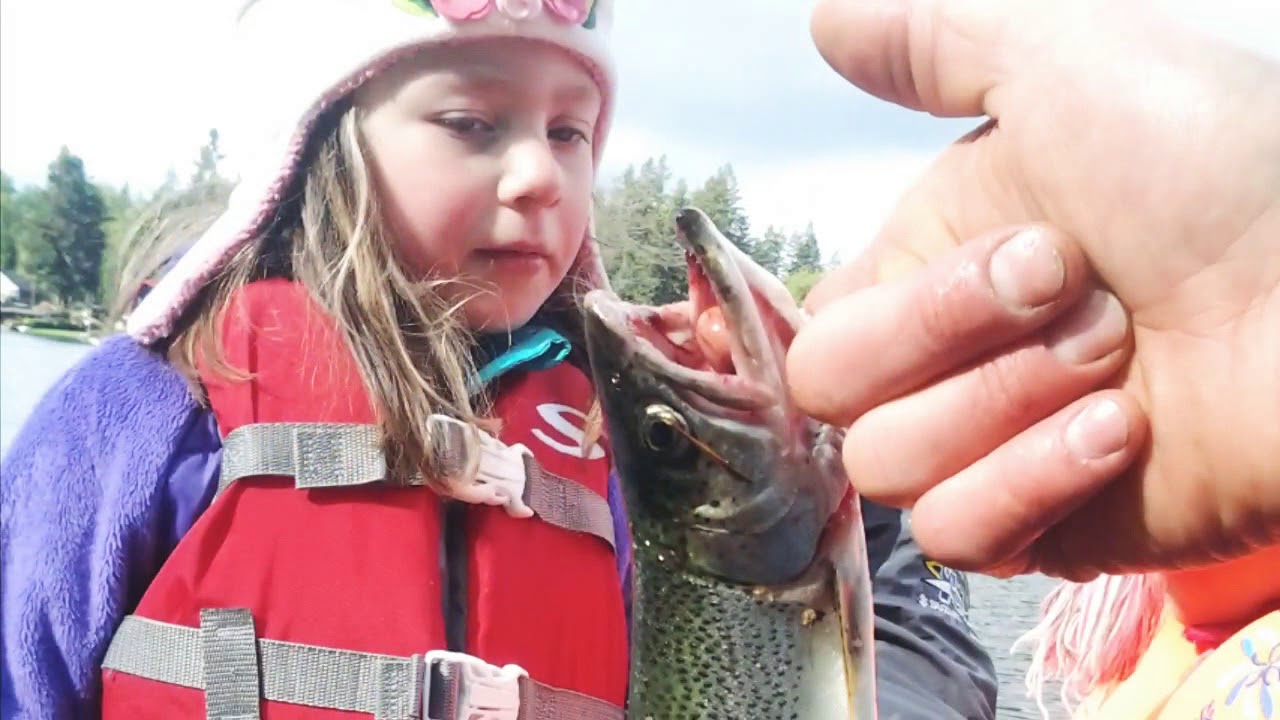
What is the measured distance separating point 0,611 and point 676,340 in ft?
5.24

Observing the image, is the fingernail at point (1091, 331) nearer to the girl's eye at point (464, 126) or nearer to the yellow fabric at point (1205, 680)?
the yellow fabric at point (1205, 680)

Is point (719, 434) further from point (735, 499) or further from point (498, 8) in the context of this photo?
point (498, 8)

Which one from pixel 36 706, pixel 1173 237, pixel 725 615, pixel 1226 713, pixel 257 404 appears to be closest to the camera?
pixel 1173 237

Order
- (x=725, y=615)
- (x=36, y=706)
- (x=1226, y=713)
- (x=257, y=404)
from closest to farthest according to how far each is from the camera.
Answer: (x=1226, y=713) → (x=725, y=615) → (x=36, y=706) → (x=257, y=404)

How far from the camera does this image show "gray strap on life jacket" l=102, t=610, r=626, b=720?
227cm

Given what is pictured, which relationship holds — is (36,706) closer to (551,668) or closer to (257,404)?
(257,404)

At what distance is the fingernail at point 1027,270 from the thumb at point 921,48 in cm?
19

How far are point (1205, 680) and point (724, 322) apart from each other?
3.04 ft

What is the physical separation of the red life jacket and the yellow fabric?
1123 millimetres

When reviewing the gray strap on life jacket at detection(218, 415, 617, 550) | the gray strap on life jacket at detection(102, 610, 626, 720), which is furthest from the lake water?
the gray strap on life jacket at detection(102, 610, 626, 720)

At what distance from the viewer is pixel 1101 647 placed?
2289 millimetres

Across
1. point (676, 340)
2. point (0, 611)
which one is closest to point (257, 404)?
point (0, 611)

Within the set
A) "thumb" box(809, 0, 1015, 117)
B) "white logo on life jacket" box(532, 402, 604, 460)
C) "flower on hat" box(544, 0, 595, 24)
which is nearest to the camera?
"thumb" box(809, 0, 1015, 117)

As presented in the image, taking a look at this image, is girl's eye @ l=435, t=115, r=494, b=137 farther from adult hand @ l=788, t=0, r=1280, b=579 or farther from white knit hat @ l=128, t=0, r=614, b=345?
adult hand @ l=788, t=0, r=1280, b=579
